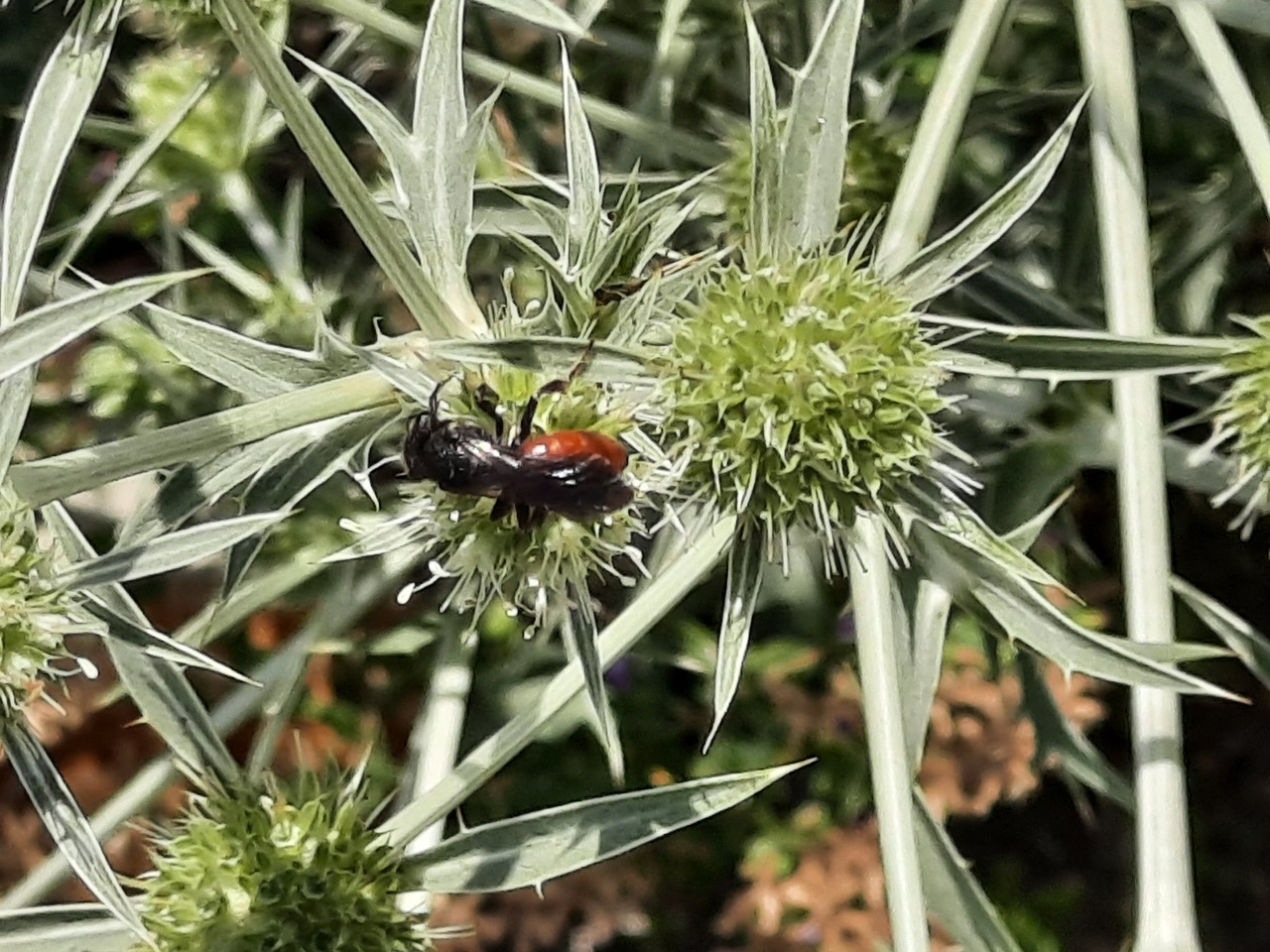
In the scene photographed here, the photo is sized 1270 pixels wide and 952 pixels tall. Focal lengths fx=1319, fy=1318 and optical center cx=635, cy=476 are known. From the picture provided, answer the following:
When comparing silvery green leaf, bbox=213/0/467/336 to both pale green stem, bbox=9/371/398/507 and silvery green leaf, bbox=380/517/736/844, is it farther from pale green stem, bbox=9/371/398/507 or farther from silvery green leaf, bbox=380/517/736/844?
silvery green leaf, bbox=380/517/736/844

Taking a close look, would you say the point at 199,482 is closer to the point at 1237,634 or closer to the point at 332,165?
the point at 332,165

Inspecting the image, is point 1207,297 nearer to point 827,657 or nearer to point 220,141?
point 827,657

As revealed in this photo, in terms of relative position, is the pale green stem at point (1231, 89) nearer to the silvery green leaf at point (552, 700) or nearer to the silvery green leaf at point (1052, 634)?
the silvery green leaf at point (1052, 634)

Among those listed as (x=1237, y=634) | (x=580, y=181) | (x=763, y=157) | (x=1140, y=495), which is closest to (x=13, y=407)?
(x=580, y=181)

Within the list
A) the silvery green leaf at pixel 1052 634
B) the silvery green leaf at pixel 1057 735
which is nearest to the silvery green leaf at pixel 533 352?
the silvery green leaf at pixel 1052 634

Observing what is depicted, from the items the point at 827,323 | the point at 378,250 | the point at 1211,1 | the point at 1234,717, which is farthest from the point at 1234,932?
the point at 378,250

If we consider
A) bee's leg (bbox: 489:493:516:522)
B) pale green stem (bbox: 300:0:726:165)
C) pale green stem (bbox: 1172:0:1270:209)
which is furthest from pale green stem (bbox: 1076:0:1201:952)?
bee's leg (bbox: 489:493:516:522)
